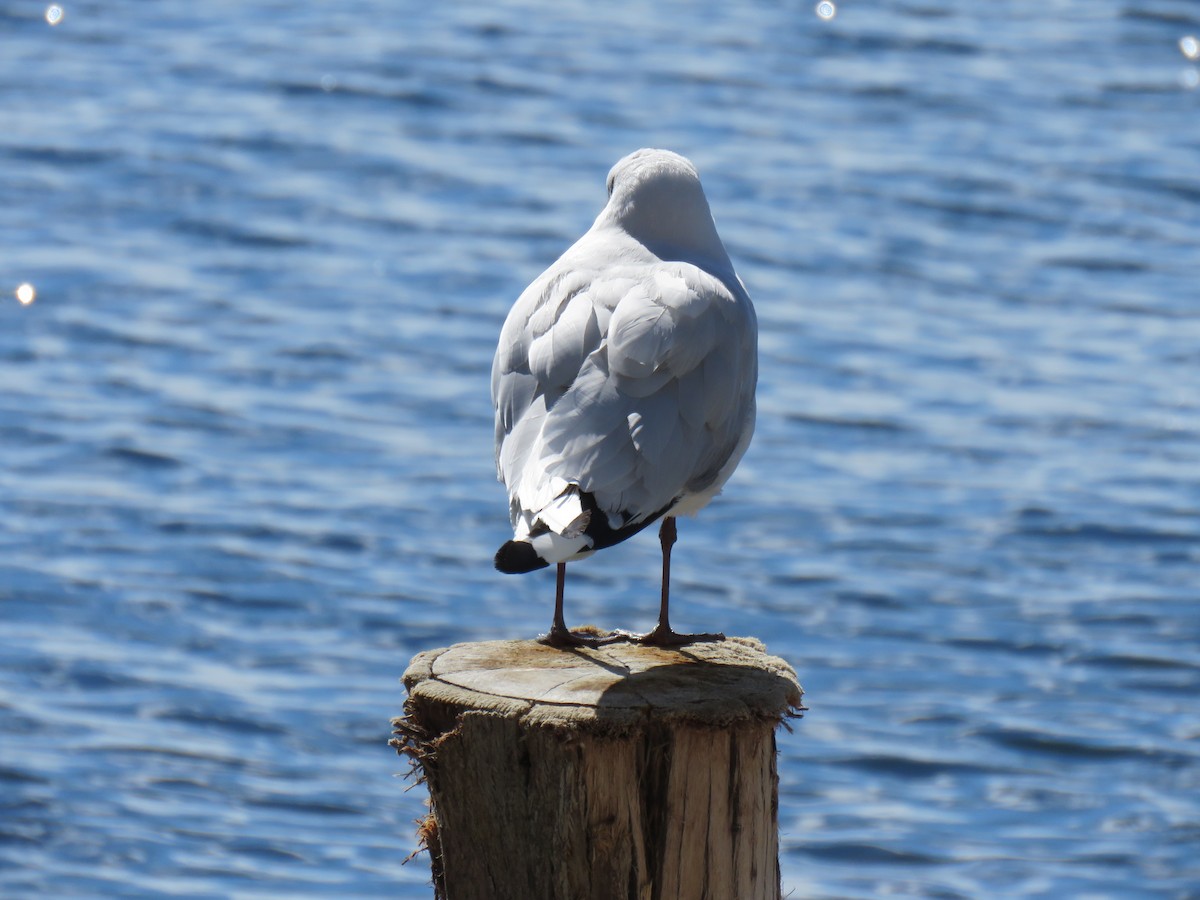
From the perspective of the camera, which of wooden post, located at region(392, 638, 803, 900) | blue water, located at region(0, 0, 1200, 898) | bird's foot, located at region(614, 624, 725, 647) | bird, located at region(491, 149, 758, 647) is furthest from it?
blue water, located at region(0, 0, 1200, 898)

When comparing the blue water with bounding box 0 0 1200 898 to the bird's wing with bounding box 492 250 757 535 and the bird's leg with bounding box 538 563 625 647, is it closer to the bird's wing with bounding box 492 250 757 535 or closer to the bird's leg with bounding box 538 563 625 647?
the bird's leg with bounding box 538 563 625 647

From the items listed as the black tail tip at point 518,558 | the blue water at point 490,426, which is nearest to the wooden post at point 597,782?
the black tail tip at point 518,558

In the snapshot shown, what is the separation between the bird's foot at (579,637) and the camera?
15.6 feet

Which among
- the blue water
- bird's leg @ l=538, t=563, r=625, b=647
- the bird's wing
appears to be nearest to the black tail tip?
the bird's wing

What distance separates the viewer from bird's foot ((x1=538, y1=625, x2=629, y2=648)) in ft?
15.6

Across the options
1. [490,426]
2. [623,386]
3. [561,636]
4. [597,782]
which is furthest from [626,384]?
[490,426]

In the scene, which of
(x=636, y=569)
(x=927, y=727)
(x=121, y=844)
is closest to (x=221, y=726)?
(x=121, y=844)

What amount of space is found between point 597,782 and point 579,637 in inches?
33.7

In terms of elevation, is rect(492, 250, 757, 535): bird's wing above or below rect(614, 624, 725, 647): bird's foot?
above

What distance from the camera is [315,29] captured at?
19422mm

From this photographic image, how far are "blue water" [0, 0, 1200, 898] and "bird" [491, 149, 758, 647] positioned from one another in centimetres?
383

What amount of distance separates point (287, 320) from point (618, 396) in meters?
9.44

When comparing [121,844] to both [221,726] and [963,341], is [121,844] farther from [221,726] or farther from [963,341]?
[963,341]

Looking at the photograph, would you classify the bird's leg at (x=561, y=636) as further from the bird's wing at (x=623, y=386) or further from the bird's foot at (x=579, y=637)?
the bird's wing at (x=623, y=386)
